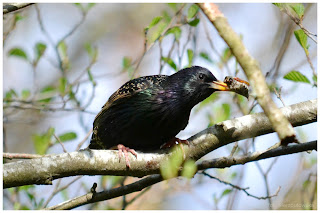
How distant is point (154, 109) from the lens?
4246 millimetres

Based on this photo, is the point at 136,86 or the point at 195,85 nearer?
the point at 195,85

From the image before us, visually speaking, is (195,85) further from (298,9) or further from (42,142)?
(42,142)

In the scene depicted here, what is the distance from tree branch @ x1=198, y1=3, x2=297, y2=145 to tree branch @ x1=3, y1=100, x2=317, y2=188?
4.40 feet

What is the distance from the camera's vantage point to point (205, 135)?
143 inches

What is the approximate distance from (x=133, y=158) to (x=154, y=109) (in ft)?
2.40

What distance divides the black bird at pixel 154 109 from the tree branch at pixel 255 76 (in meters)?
1.82

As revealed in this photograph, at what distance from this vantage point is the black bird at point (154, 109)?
167 inches

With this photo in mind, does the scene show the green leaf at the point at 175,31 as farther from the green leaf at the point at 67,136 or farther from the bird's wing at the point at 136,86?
the green leaf at the point at 67,136

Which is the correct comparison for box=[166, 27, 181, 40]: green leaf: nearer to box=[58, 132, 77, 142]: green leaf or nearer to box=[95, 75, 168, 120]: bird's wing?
box=[95, 75, 168, 120]: bird's wing

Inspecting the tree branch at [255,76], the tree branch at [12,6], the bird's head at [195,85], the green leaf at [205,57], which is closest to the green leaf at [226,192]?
the bird's head at [195,85]

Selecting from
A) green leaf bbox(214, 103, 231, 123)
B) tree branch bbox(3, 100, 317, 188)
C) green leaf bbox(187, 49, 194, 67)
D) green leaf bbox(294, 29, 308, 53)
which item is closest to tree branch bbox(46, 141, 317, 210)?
tree branch bbox(3, 100, 317, 188)

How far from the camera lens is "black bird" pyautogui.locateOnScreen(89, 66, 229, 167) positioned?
13.9 feet

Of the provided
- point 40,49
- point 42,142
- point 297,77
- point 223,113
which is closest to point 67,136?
point 42,142

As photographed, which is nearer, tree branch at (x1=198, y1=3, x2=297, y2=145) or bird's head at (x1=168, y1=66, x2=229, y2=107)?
tree branch at (x1=198, y1=3, x2=297, y2=145)
